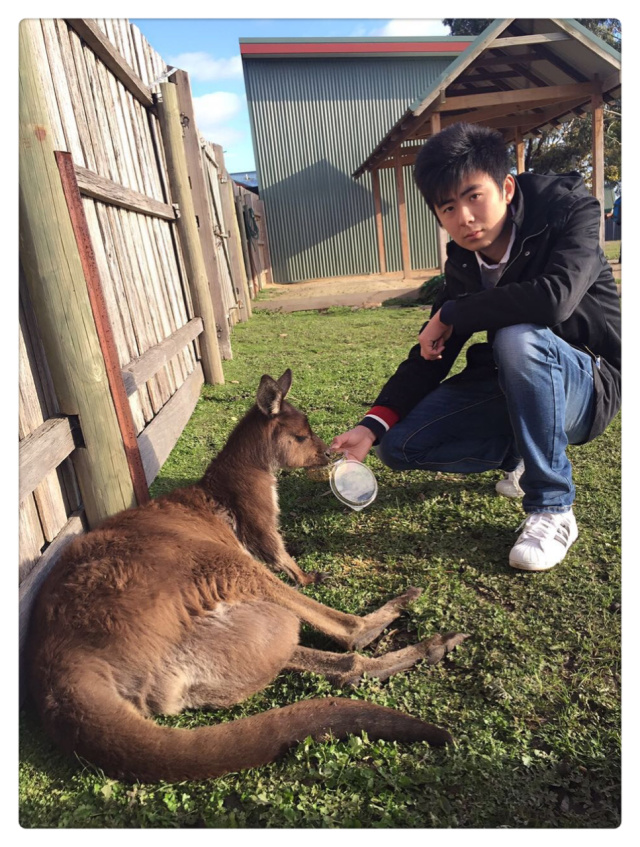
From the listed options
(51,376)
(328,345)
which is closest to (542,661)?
(51,376)

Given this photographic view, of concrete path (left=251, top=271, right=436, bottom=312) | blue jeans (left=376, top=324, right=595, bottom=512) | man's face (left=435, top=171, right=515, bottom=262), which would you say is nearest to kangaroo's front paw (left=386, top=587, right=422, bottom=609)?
blue jeans (left=376, top=324, right=595, bottom=512)

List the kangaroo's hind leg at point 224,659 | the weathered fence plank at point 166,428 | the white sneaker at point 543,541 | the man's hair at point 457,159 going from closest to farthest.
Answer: the kangaroo's hind leg at point 224,659 → the man's hair at point 457,159 → the white sneaker at point 543,541 → the weathered fence plank at point 166,428

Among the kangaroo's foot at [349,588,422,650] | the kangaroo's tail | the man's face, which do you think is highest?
the man's face

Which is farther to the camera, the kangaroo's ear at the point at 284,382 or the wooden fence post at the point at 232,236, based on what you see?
the wooden fence post at the point at 232,236

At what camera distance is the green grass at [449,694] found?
1702 millimetres

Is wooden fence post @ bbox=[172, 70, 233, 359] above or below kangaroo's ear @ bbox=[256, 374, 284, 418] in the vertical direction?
above

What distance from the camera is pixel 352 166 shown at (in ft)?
61.8

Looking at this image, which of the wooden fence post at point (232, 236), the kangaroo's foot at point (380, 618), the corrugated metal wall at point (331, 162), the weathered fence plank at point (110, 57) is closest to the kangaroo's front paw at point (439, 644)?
the kangaroo's foot at point (380, 618)

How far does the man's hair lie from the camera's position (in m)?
2.68

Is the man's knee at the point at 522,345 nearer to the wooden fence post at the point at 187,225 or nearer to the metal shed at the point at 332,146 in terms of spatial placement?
the metal shed at the point at 332,146

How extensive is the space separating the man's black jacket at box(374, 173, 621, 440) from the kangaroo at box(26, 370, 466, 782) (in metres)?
1.40

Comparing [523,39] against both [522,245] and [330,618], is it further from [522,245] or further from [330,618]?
[330,618]

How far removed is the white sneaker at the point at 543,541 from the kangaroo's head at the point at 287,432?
1122 millimetres

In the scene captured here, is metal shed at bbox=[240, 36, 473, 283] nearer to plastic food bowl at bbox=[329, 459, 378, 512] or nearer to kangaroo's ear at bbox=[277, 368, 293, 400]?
kangaroo's ear at bbox=[277, 368, 293, 400]
